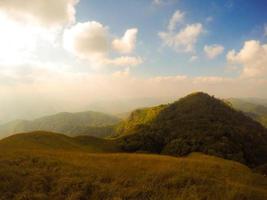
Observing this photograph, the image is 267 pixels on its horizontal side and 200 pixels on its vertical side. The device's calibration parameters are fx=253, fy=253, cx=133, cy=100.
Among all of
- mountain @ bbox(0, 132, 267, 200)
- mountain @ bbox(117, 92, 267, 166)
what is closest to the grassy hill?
mountain @ bbox(0, 132, 267, 200)

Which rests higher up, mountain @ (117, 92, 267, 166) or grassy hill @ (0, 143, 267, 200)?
grassy hill @ (0, 143, 267, 200)

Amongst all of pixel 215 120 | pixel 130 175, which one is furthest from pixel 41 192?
pixel 215 120

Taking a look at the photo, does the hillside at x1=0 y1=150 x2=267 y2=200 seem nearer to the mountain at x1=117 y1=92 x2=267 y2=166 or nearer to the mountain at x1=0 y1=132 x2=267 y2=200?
the mountain at x1=0 y1=132 x2=267 y2=200

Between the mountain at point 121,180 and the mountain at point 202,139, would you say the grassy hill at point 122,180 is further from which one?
the mountain at point 202,139

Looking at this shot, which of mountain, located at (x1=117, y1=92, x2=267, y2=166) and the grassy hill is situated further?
mountain, located at (x1=117, y1=92, x2=267, y2=166)

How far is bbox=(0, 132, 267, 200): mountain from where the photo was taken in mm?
20062

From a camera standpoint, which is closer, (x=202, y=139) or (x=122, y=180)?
(x=122, y=180)

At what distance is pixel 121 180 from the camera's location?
74.6ft

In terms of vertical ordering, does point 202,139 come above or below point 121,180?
below

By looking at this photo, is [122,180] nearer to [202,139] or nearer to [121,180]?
[121,180]

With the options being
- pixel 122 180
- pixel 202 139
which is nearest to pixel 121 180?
pixel 122 180

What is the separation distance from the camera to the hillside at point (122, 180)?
20.0m

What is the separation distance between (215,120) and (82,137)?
106 metres

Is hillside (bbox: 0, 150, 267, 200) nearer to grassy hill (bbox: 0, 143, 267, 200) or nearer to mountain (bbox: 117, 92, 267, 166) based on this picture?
grassy hill (bbox: 0, 143, 267, 200)
